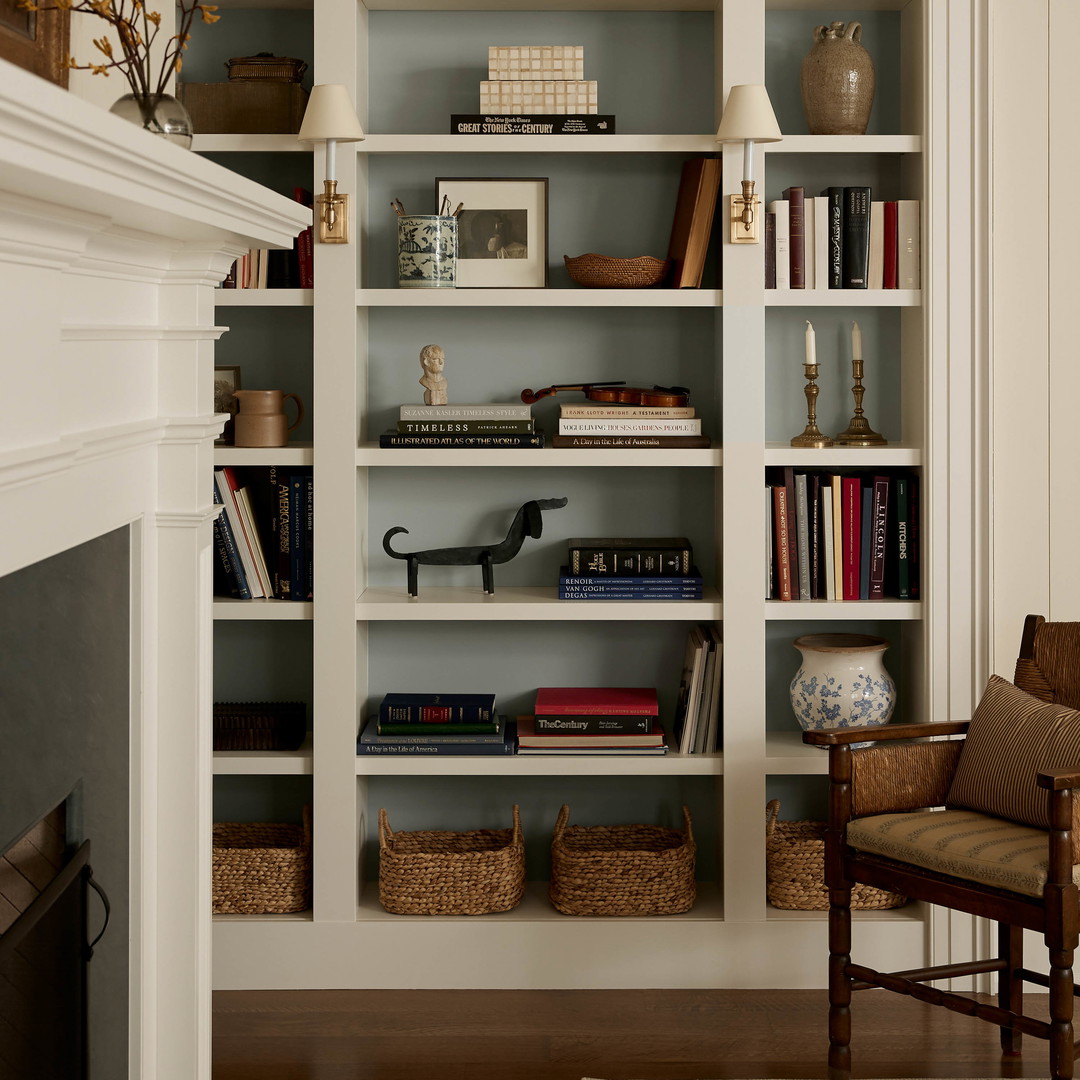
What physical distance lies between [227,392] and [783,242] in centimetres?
142

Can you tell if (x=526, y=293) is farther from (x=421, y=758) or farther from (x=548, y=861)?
(x=548, y=861)

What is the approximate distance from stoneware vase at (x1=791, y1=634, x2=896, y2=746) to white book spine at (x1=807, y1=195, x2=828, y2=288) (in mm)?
887

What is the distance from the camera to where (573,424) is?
284 centimetres

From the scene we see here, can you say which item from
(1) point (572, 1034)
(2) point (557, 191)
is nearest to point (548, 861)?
(1) point (572, 1034)

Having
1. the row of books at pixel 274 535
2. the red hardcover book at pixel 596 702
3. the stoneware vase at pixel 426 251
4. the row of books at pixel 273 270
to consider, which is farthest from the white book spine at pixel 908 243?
the row of books at pixel 274 535

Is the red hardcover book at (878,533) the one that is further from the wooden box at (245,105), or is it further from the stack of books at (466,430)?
the wooden box at (245,105)

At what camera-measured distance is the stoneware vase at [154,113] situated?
Answer: 56.4 inches

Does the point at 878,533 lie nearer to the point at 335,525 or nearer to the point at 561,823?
the point at 561,823

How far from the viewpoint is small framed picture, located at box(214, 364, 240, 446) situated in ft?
9.59

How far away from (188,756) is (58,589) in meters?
0.42

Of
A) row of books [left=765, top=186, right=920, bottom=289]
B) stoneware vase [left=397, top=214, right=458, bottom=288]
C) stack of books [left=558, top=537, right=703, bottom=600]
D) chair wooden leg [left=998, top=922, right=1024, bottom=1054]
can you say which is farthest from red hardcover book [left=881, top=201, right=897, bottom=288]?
chair wooden leg [left=998, top=922, right=1024, bottom=1054]

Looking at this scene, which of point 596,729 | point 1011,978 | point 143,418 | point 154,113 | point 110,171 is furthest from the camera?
point 596,729

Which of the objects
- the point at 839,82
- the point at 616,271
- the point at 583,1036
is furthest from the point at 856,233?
the point at 583,1036

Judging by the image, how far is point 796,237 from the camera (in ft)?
9.25
